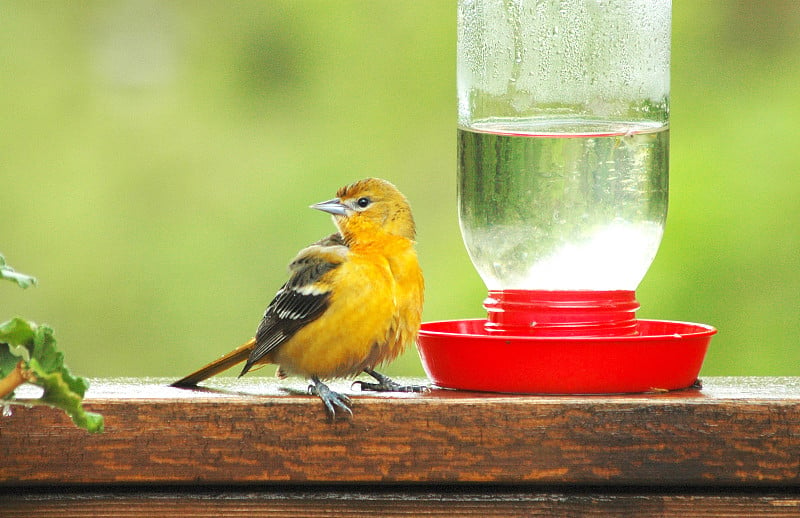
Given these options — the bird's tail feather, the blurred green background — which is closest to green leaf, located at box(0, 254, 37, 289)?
the bird's tail feather

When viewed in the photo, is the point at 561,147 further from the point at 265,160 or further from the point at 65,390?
the point at 265,160

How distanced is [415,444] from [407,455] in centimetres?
2

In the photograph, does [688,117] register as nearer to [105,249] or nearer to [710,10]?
[710,10]

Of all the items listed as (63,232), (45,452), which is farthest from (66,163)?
(45,452)

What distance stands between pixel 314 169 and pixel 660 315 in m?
1.27

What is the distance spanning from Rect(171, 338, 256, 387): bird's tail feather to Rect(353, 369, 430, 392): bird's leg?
19 cm

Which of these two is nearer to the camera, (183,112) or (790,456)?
(790,456)

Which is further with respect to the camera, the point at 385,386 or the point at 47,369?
the point at 385,386

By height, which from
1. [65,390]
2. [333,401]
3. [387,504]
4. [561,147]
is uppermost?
[561,147]

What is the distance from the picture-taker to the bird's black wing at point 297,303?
6.44 ft

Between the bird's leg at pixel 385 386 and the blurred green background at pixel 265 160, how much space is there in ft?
4.90

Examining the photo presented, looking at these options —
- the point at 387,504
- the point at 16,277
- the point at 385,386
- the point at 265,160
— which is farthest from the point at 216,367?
the point at 265,160

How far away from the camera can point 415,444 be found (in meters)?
1.54

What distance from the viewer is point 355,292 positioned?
76.8 inches
